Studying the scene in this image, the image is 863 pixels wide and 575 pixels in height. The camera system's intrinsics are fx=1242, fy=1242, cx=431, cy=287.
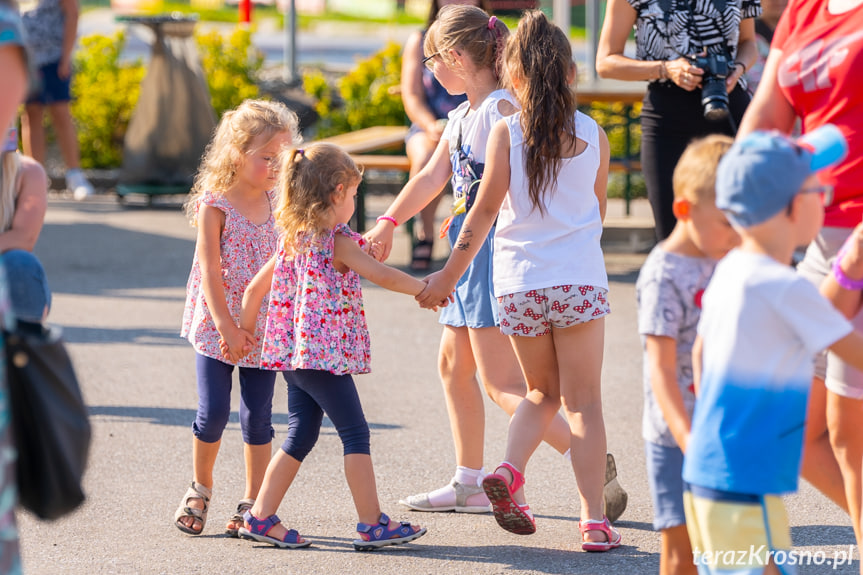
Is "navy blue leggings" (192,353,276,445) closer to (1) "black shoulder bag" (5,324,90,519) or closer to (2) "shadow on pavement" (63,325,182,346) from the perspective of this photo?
(1) "black shoulder bag" (5,324,90,519)

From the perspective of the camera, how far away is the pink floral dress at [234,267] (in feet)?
13.4

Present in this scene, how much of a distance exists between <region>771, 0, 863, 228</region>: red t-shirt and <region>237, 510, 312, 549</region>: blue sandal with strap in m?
1.90

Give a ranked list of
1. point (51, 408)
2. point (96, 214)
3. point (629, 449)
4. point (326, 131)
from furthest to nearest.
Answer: point (326, 131) < point (96, 214) < point (629, 449) < point (51, 408)

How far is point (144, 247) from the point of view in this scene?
973 cm

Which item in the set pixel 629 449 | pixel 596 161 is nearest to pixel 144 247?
pixel 629 449

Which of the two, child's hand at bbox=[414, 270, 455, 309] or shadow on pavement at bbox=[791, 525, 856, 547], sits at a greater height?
child's hand at bbox=[414, 270, 455, 309]

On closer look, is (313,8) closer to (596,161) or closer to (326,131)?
(326,131)

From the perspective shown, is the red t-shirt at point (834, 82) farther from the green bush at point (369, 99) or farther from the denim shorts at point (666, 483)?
the green bush at point (369, 99)

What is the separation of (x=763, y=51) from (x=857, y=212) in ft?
18.1

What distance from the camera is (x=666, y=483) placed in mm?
2898

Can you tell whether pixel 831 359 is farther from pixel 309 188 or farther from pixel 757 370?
pixel 309 188

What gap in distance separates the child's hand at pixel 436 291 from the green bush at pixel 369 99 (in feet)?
27.3

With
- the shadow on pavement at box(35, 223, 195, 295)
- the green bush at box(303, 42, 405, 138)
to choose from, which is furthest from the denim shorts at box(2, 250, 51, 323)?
the green bush at box(303, 42, 405, 138)

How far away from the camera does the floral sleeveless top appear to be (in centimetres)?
379
